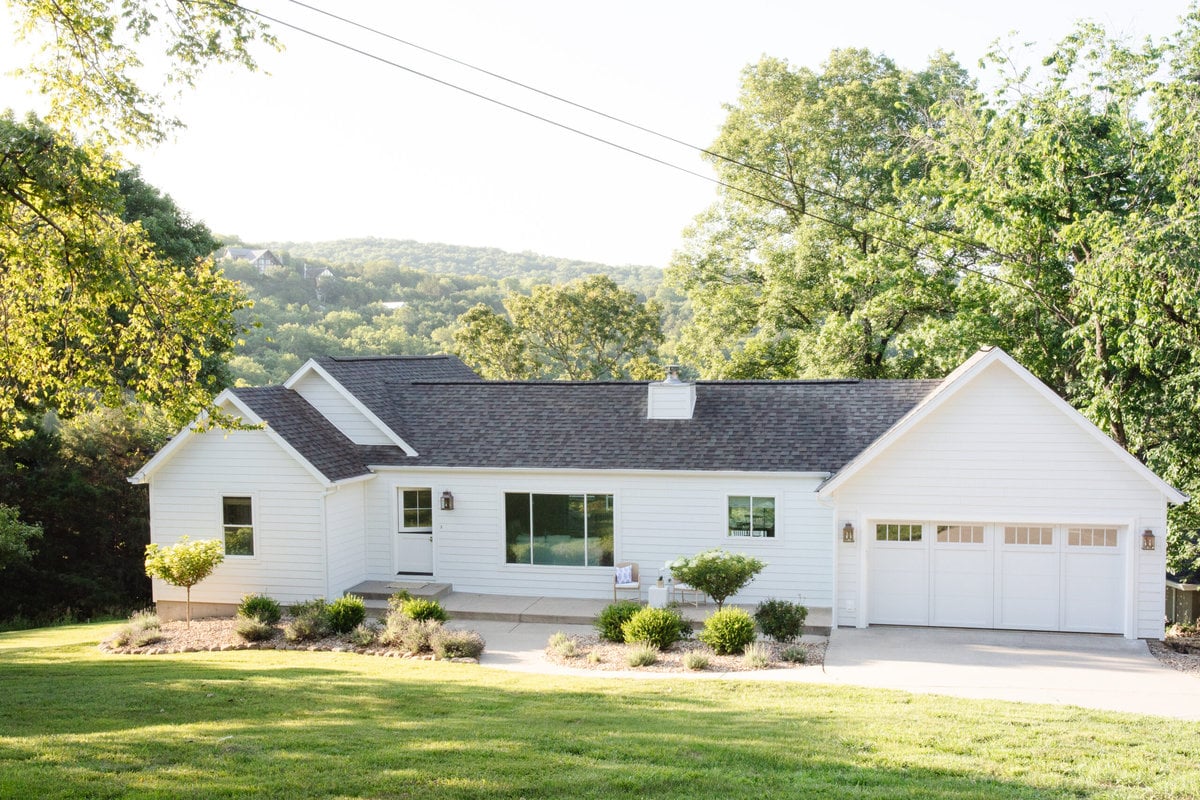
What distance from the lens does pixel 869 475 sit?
54.9 feet

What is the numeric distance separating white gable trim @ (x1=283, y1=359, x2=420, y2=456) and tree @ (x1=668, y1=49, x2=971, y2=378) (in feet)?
40.6

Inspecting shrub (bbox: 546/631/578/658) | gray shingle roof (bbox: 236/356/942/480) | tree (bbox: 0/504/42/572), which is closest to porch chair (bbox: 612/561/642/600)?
gray shingle roof (bbox: 236/356/942/480)

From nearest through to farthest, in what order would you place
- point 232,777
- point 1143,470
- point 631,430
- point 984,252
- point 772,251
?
1. point 232,777
2. point 1143,470
3. point 631,430
4. point 984,252
5. point 772,251

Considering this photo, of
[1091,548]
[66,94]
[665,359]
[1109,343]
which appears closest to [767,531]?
[1091,548]

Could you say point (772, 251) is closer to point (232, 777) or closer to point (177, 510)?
point (177, 510)

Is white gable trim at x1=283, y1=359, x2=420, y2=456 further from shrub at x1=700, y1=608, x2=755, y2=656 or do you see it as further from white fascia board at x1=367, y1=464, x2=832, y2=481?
shrub at x1=700, y1=608, x2=755, y2=656

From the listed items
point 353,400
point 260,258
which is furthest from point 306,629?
point 260,258

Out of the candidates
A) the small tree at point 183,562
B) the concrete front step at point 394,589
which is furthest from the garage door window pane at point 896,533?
the small tree at point 183,562

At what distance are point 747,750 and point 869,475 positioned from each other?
894 cm

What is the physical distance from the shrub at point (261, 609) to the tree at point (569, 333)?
2452cm

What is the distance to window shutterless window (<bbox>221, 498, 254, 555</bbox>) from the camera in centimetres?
1858

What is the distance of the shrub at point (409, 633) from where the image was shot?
49.0 feet

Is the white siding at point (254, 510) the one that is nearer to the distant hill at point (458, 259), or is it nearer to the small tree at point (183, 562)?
the small tree at point (183, 562)

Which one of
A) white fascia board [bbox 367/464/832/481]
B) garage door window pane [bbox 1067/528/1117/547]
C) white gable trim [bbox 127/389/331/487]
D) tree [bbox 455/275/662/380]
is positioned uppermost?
tree [bbox 455/275/662/380]
